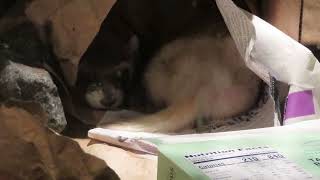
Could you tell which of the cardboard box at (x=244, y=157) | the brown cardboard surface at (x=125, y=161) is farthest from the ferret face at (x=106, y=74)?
the cardboard box at (x=244, y=157)

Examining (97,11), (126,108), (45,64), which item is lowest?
(126,108)

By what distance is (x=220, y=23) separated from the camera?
1.32 metres

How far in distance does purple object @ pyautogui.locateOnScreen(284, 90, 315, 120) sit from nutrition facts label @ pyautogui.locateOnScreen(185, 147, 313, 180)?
0.86 ft

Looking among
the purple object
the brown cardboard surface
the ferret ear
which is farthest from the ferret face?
the purple object

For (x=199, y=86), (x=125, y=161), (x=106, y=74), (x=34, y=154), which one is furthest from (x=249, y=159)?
(x=106, y=74)

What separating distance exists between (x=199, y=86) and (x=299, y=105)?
302 mm

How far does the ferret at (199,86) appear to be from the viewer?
3.88ft

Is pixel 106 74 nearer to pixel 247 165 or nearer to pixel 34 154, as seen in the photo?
pixel 34 154

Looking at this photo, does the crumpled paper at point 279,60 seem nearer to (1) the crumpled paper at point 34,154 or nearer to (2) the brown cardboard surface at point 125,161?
(2) the brown cardboard surface at point 125,161

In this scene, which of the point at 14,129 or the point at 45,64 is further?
the point at 45,64

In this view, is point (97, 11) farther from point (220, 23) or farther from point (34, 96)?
point (220, 23)

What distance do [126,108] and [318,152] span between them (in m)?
0.65

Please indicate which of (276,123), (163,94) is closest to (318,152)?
(276,123)

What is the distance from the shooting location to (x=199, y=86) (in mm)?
1221
